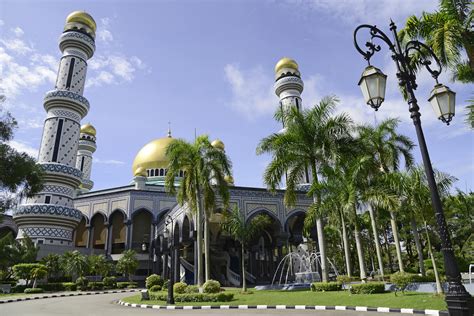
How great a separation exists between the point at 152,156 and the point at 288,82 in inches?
889

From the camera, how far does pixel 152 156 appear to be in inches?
2149

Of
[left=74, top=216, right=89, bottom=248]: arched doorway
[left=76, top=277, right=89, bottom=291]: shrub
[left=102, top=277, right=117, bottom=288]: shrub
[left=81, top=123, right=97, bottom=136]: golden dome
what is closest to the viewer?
[left=76, top=277, right=89, bottom=291]: shrub

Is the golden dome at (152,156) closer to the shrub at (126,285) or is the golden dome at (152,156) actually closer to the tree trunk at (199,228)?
the shrub at (126,285)

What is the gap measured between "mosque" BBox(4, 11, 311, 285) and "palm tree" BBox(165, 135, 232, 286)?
376 inches

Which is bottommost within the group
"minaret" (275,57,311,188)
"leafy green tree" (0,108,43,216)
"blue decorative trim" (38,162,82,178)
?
"leafy green tree" (0,108,43,216)

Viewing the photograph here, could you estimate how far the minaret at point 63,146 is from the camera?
37125 millimetres

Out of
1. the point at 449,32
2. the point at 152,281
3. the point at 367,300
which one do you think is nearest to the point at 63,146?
the point at 152,281

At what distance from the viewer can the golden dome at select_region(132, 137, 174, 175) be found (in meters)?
53.9

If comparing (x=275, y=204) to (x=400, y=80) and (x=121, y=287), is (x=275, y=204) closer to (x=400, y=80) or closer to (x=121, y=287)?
(x=121, y=287)

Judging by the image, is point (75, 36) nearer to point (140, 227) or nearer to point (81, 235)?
point (140, 227)

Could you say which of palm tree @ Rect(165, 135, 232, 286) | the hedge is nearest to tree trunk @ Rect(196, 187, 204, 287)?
palm tree @ Rect(165, 135, 232, 286)

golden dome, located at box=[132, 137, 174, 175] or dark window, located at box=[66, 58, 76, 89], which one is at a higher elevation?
dark window, located at box=[66, 58, 76, 89]

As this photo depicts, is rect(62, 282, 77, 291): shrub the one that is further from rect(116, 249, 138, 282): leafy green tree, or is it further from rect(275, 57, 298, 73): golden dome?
rect(275, 57, 298, 73): golden dome

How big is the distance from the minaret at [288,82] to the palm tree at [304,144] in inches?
1290
